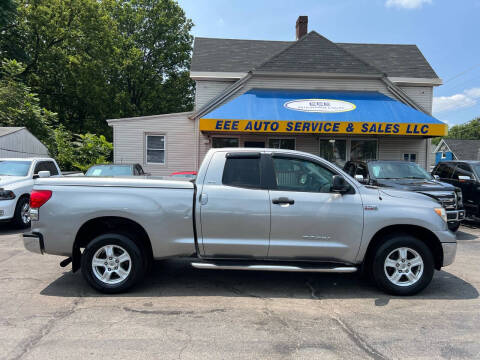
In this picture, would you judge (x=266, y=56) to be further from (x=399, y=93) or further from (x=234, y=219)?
(x=234, y=219)

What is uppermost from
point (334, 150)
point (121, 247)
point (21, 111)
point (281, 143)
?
point (21, 111)

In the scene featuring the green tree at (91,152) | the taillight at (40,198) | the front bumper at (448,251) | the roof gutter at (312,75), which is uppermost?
the roof gutter at (312,75)

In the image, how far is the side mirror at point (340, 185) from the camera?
433 centimetres

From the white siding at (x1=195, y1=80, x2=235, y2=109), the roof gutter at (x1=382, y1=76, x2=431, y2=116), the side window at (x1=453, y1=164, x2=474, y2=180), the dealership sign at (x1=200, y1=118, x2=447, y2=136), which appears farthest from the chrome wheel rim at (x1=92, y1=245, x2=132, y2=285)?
the roof gutter at (x1=382, y1=76, x2=431, y2=116)

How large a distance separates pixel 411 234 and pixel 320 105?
9.59 meters

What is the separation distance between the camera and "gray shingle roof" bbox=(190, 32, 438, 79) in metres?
16.3

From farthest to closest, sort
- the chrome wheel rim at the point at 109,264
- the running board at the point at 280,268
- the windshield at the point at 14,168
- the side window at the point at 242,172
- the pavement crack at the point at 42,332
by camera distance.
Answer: the windshield at the point at 14,168 < the side window at the point at 242,172 < the chrome wheel rim at the point at 109,264 < the running board at the point at 280,268 < the pavement crack at the point at 42,332

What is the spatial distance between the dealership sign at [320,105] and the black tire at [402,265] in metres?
9.29

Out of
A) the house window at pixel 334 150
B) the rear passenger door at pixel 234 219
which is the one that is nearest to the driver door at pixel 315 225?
the rear passenger door at pixel 234 219

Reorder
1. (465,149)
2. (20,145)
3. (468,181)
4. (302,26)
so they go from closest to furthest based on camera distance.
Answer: (468,181) < (20,145) < (302,26) < (465,149)

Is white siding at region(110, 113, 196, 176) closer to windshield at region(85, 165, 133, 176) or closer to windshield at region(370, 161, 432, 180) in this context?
windshield at region(85, 165, 133, 176)

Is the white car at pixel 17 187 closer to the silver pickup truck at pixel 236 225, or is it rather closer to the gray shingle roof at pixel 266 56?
the silver pickup truck at pixel 236 225

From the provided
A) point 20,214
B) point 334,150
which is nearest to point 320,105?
point 334,150

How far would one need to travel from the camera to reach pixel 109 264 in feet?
14.6
